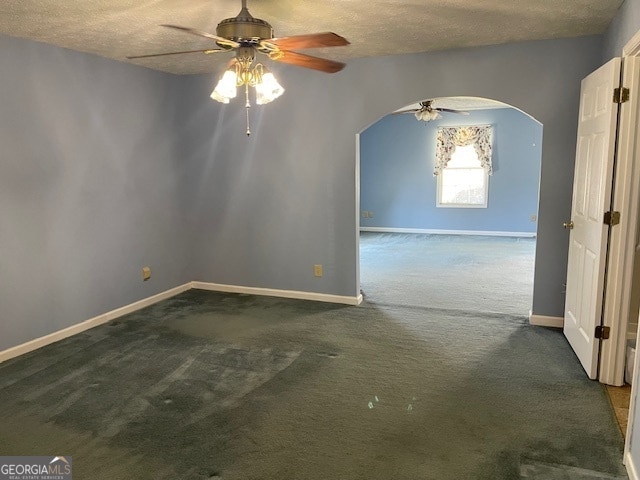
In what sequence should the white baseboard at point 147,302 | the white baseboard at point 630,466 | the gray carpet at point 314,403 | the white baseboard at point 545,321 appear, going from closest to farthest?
the white baseboard at point 630,466 → the gray carpet at point 314,403 → the white baseboard at point 147,302 → the white baseboard at point 545,321

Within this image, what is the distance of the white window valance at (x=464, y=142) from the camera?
8594 millimetres

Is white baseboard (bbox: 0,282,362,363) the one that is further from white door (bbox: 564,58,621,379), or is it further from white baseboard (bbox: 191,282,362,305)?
white door (bbox: 564,58,621,379)

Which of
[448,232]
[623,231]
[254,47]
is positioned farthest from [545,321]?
[448,232]

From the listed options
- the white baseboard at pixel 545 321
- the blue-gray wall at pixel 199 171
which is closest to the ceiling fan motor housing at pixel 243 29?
the blue-gray wall at pixel 199 171

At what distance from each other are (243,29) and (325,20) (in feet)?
2.88

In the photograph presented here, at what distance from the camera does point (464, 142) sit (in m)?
8.73

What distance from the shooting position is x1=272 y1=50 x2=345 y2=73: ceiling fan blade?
2676 millimetres

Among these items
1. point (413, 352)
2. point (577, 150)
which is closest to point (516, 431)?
point (413, 352)

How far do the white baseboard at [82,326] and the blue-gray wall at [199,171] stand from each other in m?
0.06

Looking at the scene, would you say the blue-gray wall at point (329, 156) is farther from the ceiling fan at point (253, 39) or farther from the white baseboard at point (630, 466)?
the white baseboard at point (630, 466)

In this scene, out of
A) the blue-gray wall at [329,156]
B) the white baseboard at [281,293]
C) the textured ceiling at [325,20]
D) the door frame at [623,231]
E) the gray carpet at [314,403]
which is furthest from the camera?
the white baseboard at [281,293]

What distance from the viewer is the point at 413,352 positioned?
3447mm

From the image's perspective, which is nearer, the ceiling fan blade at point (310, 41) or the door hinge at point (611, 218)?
the ceiling fan blade at point (310, 41)

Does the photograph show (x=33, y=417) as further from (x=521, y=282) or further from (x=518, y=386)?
(x=521, y=282)
